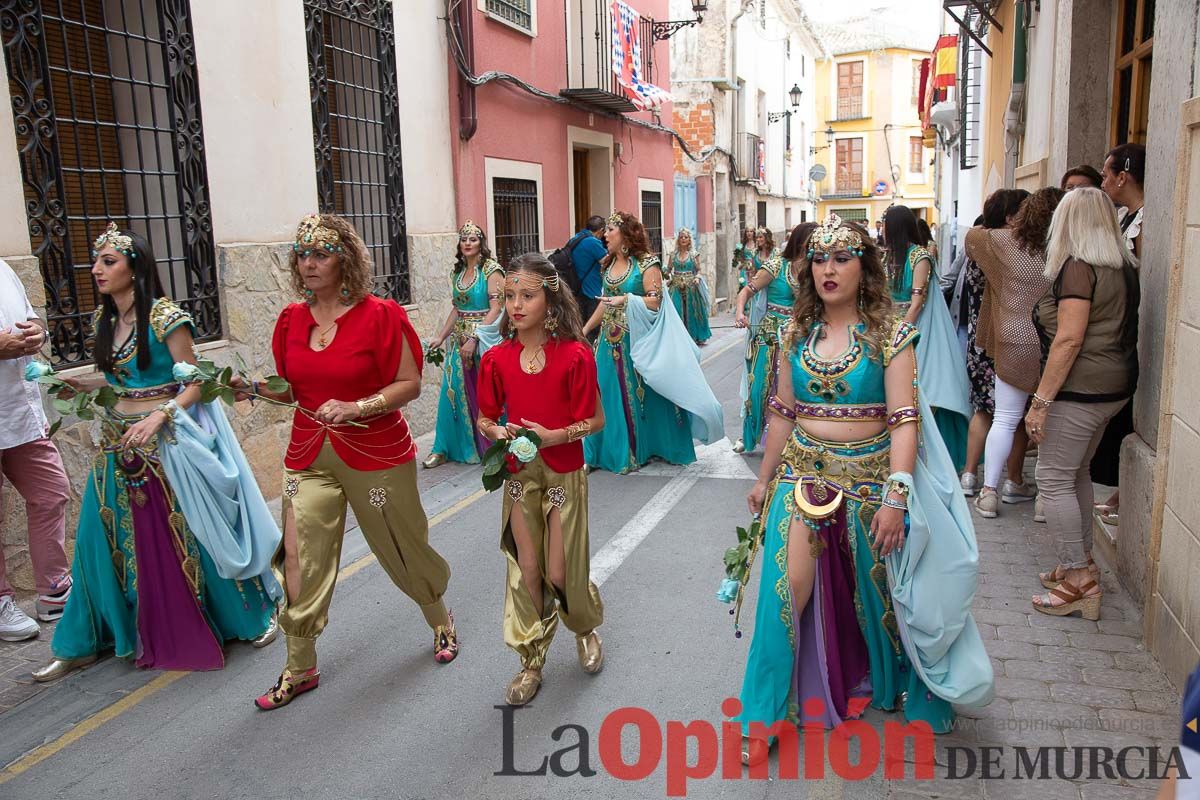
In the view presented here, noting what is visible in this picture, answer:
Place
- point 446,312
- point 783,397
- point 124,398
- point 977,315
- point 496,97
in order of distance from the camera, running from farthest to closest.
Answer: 1. point 496,97
2. point 446,312
3. point 977,315
4. point 124,398
5. point 783,397

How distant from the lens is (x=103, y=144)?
6391mm

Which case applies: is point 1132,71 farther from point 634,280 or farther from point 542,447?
point 542,447

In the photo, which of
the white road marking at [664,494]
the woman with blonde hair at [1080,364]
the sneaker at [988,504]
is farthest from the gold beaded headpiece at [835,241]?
the sneaker at [988,504]

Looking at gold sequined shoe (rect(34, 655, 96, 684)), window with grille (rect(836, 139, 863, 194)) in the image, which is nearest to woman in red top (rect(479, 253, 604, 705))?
gold sequined shoe (rect(34, 655, 96, 684))

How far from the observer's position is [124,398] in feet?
14.0

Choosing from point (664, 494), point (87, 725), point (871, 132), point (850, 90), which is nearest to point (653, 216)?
point (664, 494)

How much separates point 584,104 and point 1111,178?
9880 mm

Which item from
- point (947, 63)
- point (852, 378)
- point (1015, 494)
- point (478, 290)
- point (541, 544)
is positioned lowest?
point (1015, 494)

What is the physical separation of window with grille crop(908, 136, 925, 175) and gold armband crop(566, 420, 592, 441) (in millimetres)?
49069

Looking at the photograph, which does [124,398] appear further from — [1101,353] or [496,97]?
[496,97]

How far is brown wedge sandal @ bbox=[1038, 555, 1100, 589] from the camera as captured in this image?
4.56 m

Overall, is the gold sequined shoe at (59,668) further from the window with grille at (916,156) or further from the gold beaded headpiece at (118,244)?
the window with grille at (916,156)

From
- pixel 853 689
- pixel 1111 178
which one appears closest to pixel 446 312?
pixel 1111 178

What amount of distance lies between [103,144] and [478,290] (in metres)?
2.84
